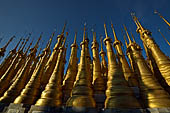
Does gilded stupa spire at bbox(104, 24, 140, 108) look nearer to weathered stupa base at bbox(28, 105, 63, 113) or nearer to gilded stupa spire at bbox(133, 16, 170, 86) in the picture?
weathered stupa base at bbox(28, 105, 63, 113)

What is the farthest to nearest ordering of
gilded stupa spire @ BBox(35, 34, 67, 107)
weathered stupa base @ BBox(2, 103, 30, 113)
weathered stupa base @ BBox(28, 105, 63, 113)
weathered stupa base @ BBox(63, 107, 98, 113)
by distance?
weathered stupa base @ BBox(2, 103, 30, 113) → gilded stupa spire @ BBox(35, 34, 67, 107) → weathered stupa base @ BBox(28, 105, 63, 113) → weathered stupa base @ BBox(63, 107, 98, 113)

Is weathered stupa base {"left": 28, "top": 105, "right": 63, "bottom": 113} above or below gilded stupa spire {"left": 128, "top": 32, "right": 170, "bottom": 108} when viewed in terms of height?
below

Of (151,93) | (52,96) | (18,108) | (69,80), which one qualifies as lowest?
(18,108)

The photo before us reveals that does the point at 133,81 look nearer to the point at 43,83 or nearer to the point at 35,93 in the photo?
the point at 35,93

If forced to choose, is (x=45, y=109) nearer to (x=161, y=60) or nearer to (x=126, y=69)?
(x=126, y=69)

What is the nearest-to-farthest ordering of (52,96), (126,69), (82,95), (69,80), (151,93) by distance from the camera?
(151,93), (82,95), (52,96), (69,80), (126,69)

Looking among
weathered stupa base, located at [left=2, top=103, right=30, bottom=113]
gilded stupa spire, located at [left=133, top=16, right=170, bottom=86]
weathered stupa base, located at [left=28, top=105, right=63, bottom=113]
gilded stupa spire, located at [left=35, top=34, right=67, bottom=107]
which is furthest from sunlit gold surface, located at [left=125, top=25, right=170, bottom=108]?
weathered stupa base, located at [left=2, top=103, right=30, bottom=113]

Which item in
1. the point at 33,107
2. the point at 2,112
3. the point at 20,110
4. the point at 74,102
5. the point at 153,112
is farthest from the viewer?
the point at 2,112

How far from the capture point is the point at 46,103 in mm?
5312

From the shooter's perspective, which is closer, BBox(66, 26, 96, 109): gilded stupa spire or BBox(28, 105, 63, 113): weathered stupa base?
BBox(66, 26, 96, 109): gilded stupa spire

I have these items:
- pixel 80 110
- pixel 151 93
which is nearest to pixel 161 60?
pixel 151 93

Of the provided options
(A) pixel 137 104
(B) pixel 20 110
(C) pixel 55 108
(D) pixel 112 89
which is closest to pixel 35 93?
(B) pixel 20 110

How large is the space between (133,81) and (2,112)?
29.9 feet

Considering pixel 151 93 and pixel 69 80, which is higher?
pixel 69 80
